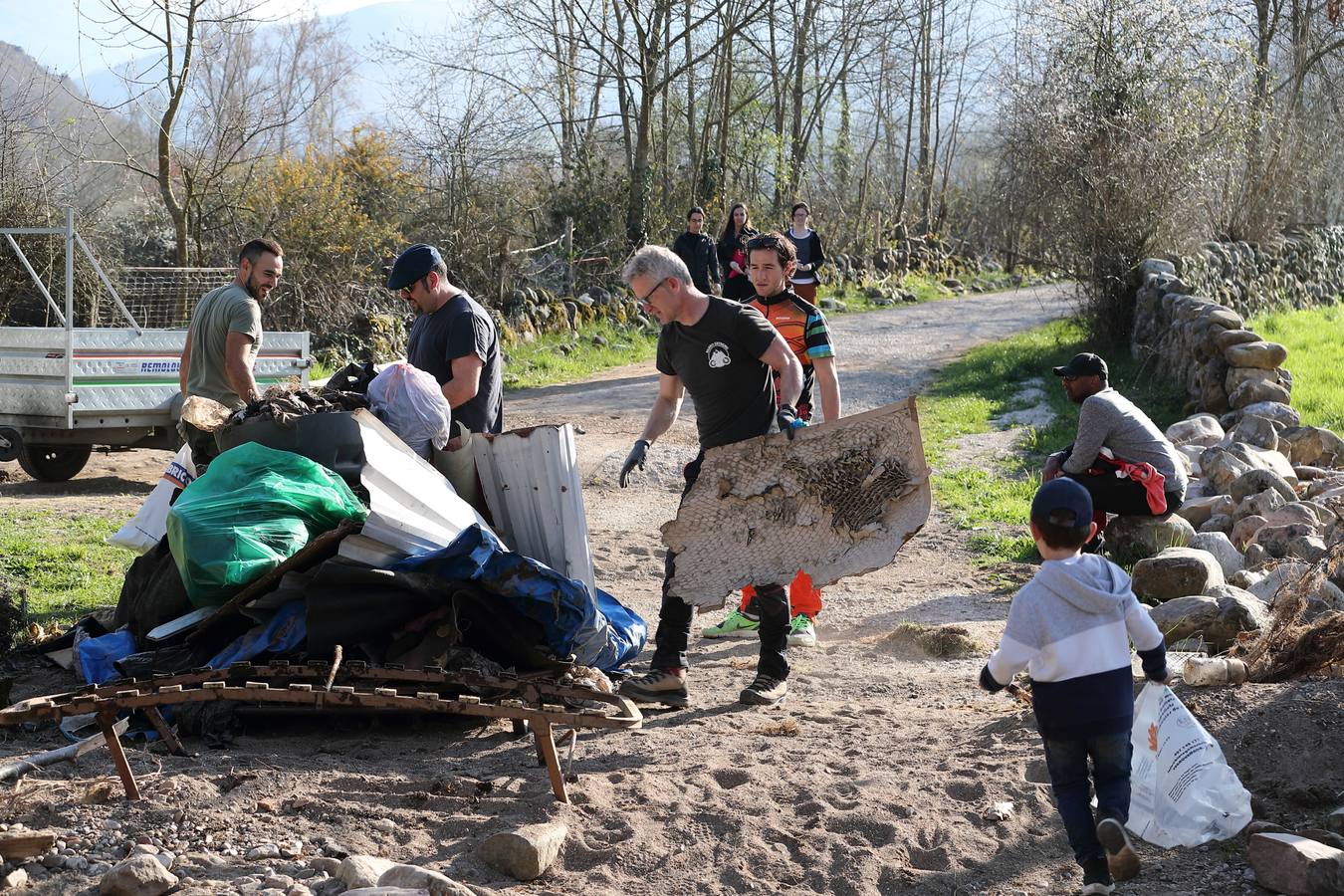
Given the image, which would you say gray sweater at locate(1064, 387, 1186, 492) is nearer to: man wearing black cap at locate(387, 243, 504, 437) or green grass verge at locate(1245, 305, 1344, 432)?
man wearing black cap at locate(387, 243, 504, 437)

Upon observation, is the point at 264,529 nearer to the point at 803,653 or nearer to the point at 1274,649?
the point at 803,653

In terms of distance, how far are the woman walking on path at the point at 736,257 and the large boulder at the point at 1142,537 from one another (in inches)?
248

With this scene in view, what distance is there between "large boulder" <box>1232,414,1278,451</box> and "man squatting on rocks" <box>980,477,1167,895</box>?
8.05 meters

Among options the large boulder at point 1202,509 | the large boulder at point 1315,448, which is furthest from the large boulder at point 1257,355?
the large boulder at point 1202,509

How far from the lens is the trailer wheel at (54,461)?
9883 millimetres

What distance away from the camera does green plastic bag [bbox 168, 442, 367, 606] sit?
437cm

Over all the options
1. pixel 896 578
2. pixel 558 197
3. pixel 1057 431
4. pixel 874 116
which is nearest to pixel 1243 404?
pixel 1057 431

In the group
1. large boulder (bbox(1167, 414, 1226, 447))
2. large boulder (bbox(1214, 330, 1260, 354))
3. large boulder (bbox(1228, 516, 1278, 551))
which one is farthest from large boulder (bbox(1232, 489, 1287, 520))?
large boulder (bbox(1214, 330, 1260, 354))

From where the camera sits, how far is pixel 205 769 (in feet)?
12.6

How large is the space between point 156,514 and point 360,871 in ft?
10.4

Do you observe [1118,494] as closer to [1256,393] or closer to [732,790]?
[732,790]

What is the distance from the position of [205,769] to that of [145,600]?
3.45ft

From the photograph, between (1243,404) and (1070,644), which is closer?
(1070,644)

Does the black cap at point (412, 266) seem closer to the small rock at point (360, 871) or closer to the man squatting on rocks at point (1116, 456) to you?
the small rock at point (360, 871)
